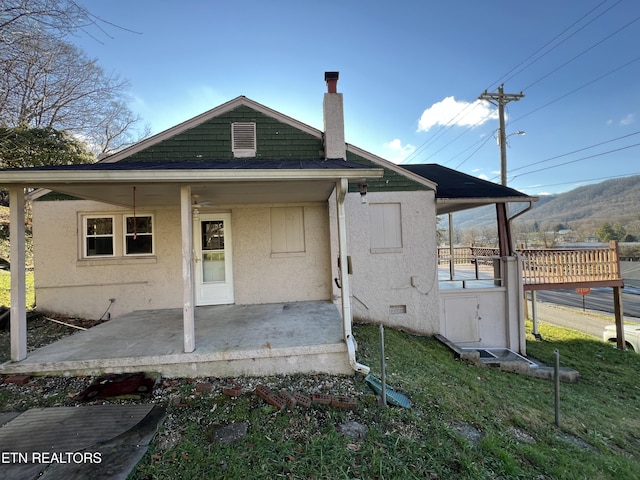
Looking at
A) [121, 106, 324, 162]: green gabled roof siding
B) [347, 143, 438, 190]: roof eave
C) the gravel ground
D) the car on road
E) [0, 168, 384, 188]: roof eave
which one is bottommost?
the car on road

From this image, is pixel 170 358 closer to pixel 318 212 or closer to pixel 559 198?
pixel 318 212

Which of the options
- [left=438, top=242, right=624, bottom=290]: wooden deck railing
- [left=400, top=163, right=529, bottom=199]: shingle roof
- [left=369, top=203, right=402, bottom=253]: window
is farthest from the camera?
[left=438, top=242, right=624, bottom=290]: wooden deck railing

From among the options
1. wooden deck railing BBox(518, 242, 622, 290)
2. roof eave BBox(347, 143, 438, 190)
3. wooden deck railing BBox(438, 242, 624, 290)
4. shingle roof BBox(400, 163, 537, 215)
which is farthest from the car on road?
roof eave BBox(347, 143, 438, 190)

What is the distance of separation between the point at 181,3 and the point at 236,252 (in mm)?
6909

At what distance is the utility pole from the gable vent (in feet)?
36.6

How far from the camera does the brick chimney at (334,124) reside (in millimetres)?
6094

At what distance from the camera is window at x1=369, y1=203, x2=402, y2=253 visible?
258 inches

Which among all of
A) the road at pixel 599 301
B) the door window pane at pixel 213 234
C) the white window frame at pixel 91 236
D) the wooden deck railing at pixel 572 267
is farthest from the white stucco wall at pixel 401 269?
the road at pixel 599 301

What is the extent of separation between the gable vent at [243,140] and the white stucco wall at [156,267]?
1.32 metres

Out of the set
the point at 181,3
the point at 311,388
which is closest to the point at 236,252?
the point at 311,388

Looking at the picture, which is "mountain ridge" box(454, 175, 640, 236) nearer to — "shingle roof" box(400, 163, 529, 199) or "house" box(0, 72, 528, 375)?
"shingle roof" box(400, 163, 529, 199)

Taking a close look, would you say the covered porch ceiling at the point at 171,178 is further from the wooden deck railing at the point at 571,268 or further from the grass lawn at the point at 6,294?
the wooden deck railing at the point at 571,268

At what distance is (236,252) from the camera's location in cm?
622

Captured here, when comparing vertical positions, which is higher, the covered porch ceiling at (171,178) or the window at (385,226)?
the covered porch ceiling at (171,178)
